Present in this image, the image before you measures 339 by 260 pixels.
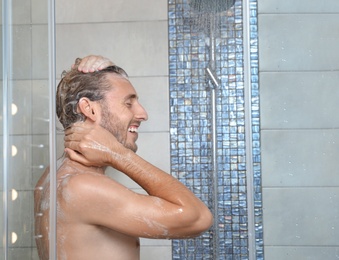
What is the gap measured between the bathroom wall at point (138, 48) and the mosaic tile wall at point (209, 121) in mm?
36

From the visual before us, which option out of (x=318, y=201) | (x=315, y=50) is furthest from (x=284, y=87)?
(x=318, y=201)

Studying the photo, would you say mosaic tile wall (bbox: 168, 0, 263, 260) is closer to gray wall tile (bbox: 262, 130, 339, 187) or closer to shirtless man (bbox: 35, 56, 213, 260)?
gray wall tile (bbox: 262, 130, 339, 187)

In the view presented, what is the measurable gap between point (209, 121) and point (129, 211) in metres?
0.75

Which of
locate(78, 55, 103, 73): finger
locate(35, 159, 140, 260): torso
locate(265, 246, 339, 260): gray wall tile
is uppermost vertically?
locate(78, 55, 103, 73): finger

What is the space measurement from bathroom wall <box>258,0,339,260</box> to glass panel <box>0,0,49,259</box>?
2.49 ft

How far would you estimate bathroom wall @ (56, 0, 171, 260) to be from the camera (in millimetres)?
2162

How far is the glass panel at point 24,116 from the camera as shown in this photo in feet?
4.12

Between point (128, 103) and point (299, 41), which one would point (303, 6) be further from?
point (128, 103)

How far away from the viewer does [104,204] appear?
1417 millimetres

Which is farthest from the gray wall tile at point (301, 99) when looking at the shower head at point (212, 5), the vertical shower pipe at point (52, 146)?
the vertical shower pipe at point (52, 146)

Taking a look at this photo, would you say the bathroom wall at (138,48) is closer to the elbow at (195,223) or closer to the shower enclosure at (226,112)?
the shower enclosure at (226,112)

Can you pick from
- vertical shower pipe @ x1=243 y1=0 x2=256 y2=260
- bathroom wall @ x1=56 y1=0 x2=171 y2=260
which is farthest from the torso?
bathroom wall @ x1=56 y1=0 x2=171 y2=260

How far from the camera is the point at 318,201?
176cm

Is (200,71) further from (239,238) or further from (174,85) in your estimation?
(239,238)
